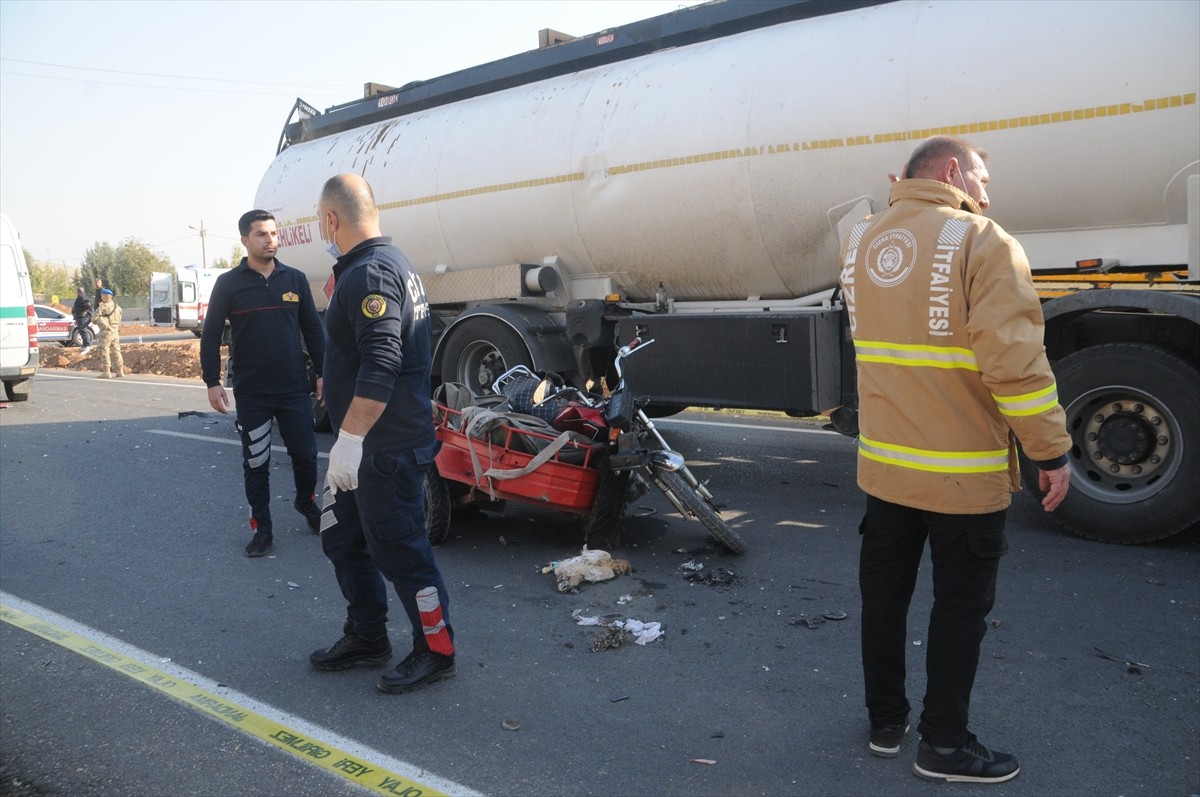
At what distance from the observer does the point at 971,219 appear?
2861 millimetres

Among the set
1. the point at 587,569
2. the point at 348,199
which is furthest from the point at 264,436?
the point at 348,199

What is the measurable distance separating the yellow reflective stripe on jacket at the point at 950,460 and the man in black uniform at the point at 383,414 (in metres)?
1.78

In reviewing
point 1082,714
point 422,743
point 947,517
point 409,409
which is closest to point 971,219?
point 947,517

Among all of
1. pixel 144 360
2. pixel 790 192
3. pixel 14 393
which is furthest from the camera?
pixel 144 360

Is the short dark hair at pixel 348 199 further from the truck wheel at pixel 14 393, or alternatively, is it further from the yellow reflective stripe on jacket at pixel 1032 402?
the truck wheel at pixel 14 393

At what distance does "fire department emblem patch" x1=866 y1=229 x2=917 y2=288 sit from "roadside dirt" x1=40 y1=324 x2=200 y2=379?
66.0ft

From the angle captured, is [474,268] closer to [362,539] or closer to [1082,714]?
[362,539]

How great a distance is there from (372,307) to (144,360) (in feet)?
75.5

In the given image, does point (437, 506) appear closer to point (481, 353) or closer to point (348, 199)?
point (348, 199)

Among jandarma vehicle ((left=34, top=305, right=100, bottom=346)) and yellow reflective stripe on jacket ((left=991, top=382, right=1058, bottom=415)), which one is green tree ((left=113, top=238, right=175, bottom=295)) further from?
yellow reflective stripe on jacket ((left=991, top=382, right=1058, bottom=415))

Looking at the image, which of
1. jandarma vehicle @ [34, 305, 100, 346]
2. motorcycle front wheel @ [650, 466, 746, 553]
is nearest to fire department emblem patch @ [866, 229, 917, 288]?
motorcycle front wheel @ [650, 466, 746, 553]

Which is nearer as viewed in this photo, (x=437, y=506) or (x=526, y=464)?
(x=526, y=464)

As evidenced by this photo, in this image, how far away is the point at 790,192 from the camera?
21.6ft

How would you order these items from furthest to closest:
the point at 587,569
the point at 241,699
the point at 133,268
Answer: the point at 133,268 → the point at 587,569 → the point at 241,699
